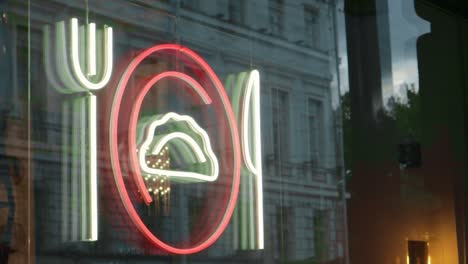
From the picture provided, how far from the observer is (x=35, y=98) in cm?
520

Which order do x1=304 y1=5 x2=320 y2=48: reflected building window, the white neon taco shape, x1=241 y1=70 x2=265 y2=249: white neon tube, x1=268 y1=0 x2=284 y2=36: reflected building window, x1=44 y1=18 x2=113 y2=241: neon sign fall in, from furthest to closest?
x1=304 y1=5 x2=320 y2=48: reflected building window → x1=268 y1=0 x2=284 y2=36: reflected building window → x1=241 y1=70 x2=265 y2=249: white neon tube → the white neon taco shape → x1=44 y1=18 x2=113 y2=241: neon sign

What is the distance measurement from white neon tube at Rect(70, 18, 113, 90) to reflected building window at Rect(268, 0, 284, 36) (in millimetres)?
1527

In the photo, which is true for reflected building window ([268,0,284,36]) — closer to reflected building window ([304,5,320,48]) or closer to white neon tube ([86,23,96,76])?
reflected building window ([304,5,320,48])

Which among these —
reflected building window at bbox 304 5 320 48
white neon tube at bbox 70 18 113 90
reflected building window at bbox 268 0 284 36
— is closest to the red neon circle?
white neon tube at bbox 70 18 113 90

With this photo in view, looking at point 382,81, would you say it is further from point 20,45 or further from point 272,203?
point 20,45

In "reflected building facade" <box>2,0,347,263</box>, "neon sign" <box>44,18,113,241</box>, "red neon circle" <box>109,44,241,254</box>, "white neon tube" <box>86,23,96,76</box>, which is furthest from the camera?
"reflected building facade" <box>2,0,347,263</box>

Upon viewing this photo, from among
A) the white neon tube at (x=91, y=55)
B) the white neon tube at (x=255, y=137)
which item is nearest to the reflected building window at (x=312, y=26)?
the white neon tube at (x=255, y=137)

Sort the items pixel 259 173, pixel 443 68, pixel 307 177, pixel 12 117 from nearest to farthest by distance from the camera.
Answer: pixel 12 117 → pixel 259 173 → pixel 307 177 → pixel 443 68

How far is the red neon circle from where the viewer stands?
5594 mm

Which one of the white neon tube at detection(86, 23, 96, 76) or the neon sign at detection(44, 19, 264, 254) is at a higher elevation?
the white neon tube at detection(86, 23, 96, 76)

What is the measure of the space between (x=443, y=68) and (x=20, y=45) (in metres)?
4.10

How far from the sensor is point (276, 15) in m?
6.88

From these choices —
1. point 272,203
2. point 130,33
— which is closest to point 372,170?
point 272,203

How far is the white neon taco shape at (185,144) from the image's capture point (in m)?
5.80
